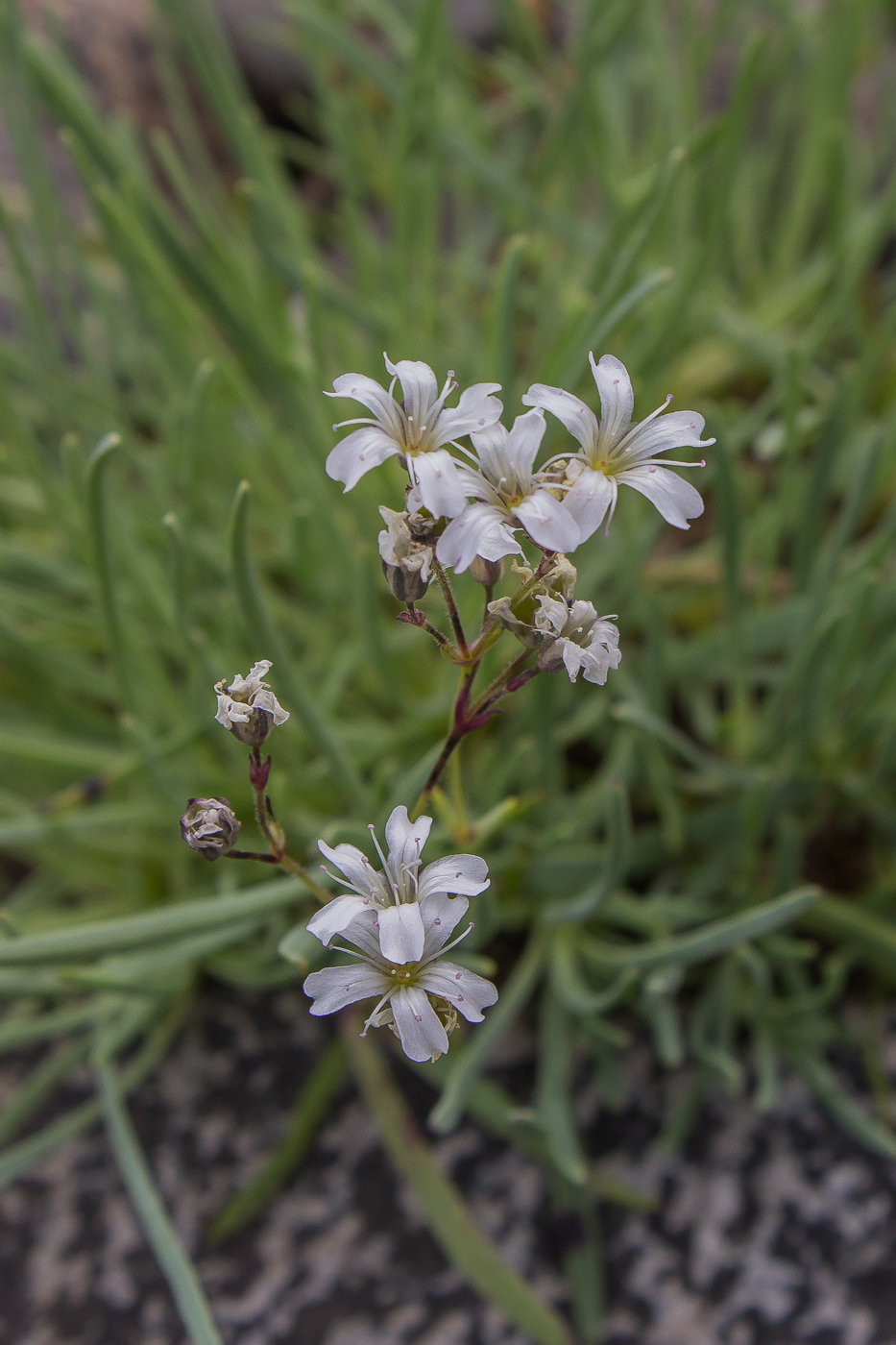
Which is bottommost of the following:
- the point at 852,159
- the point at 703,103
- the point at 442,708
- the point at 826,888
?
the point at 826,888

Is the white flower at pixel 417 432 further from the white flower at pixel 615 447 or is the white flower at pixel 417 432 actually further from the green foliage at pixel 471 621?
the green foliage at pixel 471 621

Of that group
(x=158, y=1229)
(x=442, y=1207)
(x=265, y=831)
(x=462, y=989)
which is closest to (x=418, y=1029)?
(x=462, y=989)

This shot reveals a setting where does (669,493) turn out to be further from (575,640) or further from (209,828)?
(209,828)

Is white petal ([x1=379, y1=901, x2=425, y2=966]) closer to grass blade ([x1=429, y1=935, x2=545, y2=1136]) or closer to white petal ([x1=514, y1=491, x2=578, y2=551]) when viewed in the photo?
white petal ([x1=514, y1=491, x2=578, y2=551])

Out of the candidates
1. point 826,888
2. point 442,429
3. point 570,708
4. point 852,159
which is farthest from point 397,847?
point 852,159

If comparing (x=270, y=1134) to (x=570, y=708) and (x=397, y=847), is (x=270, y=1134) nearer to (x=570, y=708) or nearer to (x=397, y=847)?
(x=570, y=708)
